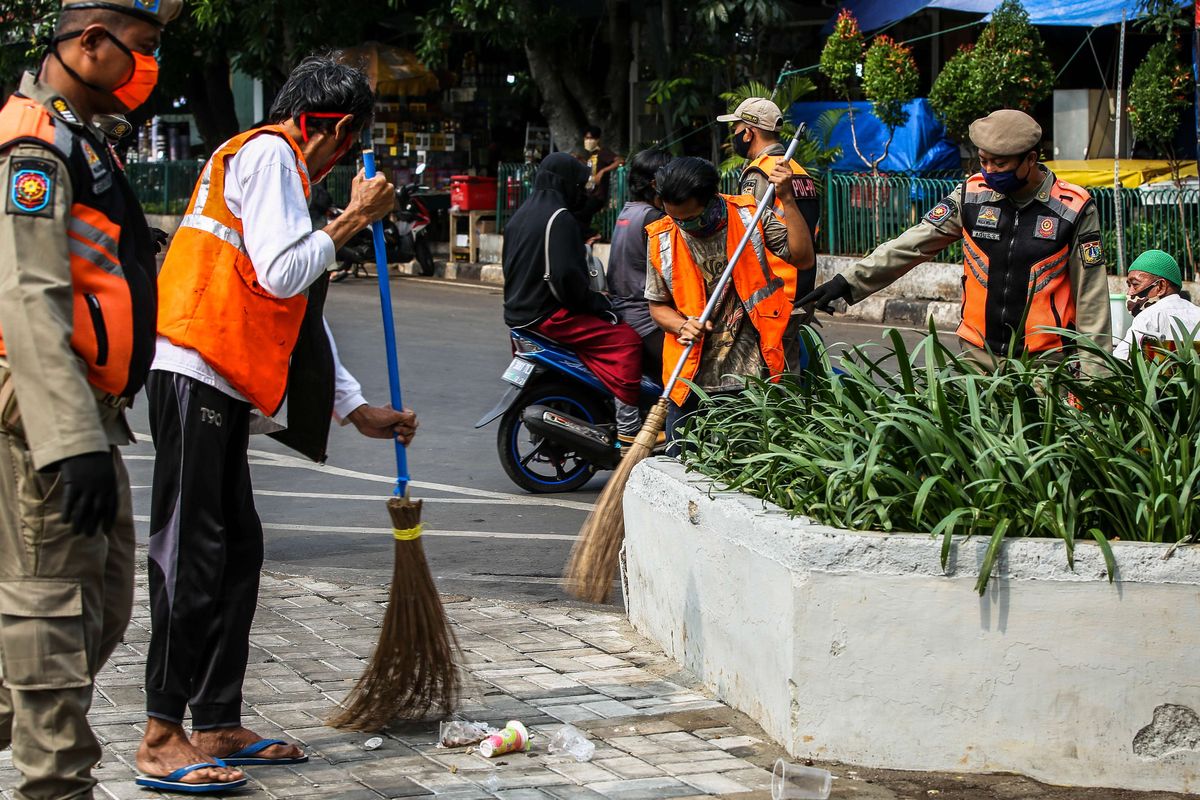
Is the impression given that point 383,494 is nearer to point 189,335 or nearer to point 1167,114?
point 189,335

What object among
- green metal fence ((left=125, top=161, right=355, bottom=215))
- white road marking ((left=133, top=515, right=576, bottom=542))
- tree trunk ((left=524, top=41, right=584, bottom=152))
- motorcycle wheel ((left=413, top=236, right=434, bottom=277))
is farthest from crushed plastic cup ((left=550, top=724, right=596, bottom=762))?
green metal fence ((left=125, top=161, right=355, bottom=215))

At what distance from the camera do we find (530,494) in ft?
29.5

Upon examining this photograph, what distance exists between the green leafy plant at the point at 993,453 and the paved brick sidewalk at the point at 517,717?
0.68 m

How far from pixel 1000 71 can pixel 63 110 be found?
14164mm

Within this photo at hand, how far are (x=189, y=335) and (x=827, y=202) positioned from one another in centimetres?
1427

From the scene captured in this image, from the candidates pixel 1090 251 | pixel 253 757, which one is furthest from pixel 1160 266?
pixel 253 757

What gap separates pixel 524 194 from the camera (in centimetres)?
2162

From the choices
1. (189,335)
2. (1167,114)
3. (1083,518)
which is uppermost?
(1167,114)

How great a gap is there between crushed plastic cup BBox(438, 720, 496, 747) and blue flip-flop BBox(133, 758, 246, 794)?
62 centimetres

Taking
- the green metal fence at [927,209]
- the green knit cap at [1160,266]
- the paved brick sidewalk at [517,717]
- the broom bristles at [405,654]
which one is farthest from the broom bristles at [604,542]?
the green metal fence at [927,209]

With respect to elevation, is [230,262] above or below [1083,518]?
above

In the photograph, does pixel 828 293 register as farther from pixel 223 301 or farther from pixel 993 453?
pixel 223 301

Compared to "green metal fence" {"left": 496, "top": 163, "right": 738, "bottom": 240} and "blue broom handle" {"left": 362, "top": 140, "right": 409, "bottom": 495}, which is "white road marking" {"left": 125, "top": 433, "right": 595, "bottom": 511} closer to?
"blue broom handle" {"left": 362, "top": 140, "right": 409, "bottom": 495}

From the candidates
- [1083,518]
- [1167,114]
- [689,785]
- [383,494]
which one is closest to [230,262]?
[689,785]
